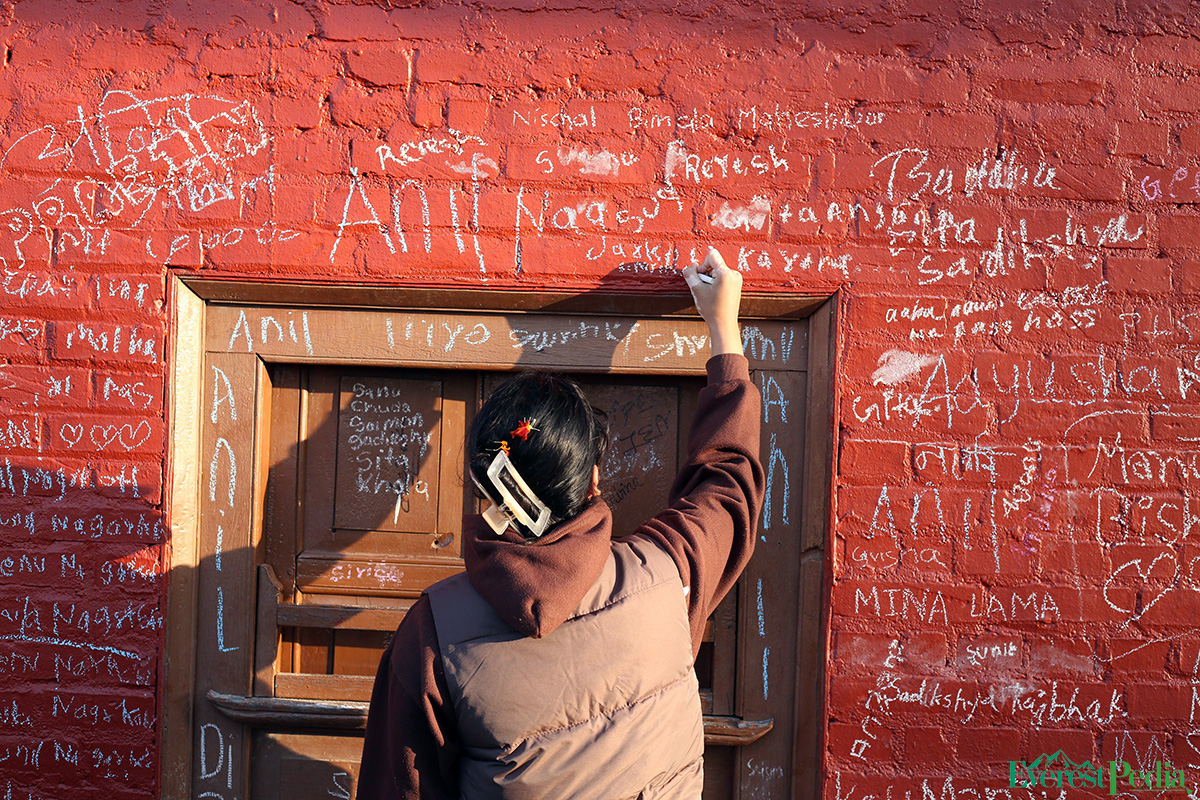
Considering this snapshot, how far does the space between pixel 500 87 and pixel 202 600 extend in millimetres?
1805

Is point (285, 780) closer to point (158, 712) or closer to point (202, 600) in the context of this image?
point (158, 712)

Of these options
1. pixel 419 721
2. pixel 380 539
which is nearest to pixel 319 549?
pixel 380 539

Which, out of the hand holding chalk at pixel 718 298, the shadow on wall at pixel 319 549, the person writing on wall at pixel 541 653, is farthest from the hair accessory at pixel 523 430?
the shadow on wall at pixel 319 549

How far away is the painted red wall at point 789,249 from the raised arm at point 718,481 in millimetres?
238

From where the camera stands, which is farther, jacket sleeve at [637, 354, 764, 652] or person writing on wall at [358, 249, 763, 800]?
jacket sleeve at [637, 354, 764, 652]

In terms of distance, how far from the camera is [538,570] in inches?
55.3

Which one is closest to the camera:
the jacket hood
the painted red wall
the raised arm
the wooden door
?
the jacket hood

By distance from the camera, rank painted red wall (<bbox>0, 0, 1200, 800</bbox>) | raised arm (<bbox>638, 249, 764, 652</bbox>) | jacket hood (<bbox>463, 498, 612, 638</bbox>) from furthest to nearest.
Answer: painted red wall (<bbox>0, 0, 1200, 800</bbox>) → raised arm (<bbox>638, 249, 764, 652</bbox>) → jacket hood (<bbox>463, 498, 612, 638</bbox>)

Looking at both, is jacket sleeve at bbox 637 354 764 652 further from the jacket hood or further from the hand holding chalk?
the jacket hood

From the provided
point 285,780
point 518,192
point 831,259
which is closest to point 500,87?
point 518,192

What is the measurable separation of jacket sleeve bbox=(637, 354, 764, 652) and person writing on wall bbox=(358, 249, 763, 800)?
0.45 feet

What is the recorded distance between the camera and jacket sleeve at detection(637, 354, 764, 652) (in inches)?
68.6

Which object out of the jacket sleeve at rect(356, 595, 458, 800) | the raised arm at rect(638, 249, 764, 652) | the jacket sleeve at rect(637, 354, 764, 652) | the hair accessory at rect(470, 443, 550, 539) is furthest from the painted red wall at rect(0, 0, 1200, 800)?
the jacket sleeve at rect(356, 595, 458, 800)

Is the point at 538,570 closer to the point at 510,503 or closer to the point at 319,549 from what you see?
the point at 510,503
